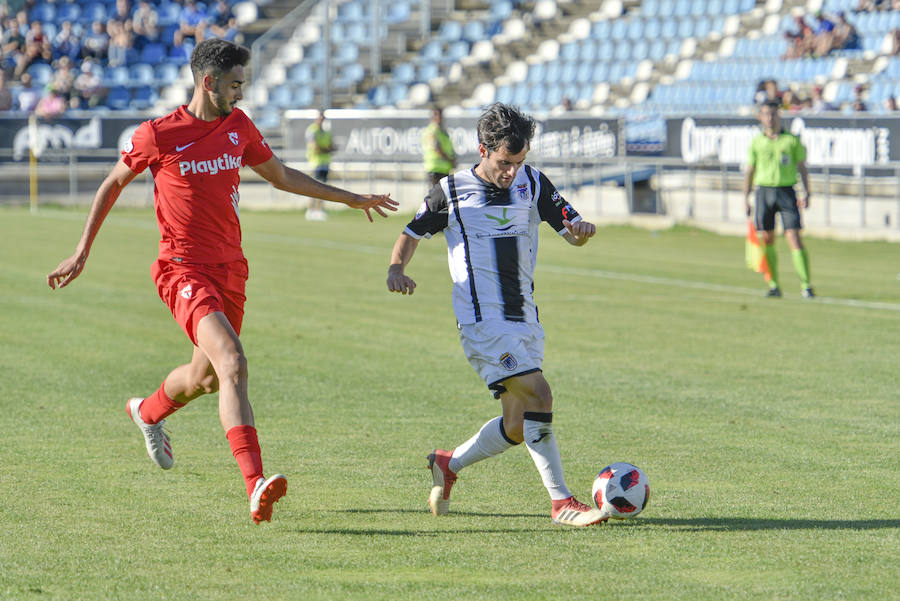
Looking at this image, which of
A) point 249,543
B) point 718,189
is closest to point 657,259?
point 718,189

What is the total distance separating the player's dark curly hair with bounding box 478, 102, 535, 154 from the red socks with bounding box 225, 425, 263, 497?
1.56 m

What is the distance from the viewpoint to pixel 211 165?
624cm

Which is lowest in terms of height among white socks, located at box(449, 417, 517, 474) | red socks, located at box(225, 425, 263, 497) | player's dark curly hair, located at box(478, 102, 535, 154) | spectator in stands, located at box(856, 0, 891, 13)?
white socks, located at box(449, 417, 517, 474)

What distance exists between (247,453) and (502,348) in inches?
45.4

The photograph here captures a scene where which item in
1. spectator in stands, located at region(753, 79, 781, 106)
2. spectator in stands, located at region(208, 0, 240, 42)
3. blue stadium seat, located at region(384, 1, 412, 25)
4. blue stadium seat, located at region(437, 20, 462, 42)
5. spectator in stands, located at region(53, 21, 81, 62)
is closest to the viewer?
spectator in stands, located at region(753, 79, 781, 106)

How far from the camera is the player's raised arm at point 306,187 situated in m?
6.54

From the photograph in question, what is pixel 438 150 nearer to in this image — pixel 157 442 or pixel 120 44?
pixel 157 442

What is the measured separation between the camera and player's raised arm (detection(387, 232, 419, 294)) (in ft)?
19.8

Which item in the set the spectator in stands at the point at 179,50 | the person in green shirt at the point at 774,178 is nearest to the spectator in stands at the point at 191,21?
the spectator in stands at the point at 179,50

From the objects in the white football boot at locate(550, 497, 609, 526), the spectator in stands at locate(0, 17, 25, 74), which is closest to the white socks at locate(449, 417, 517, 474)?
the white football boot at locate(550, 497, 609, 526)

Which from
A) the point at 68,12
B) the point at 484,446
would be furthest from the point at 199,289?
the point at 68,12

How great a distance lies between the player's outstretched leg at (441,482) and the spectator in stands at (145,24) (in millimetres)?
38360

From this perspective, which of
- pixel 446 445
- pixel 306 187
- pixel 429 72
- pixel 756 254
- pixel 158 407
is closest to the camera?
pixel 306 187

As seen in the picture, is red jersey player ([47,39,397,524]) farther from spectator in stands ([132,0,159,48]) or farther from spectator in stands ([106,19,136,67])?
spectator in stands ([132,0,159,48])
